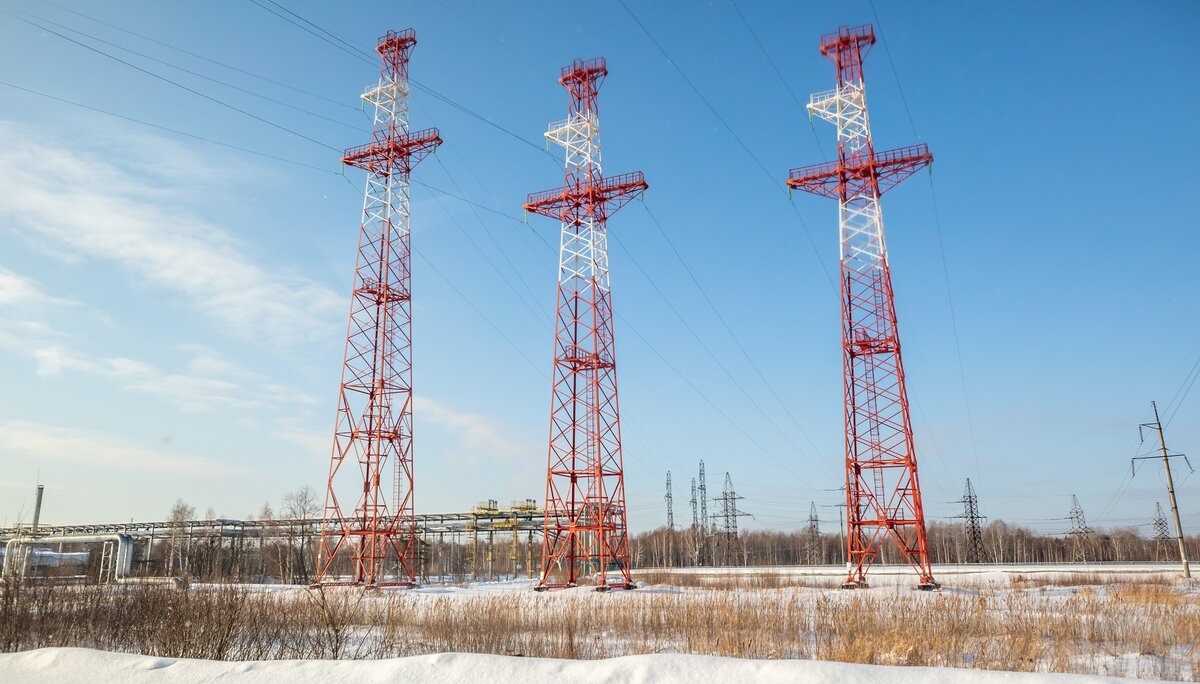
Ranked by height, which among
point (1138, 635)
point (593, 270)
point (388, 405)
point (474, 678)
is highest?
point (593, 270)

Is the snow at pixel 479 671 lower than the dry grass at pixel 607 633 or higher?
higher

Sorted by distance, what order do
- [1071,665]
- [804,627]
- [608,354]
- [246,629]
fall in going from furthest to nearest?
[608,354] → [804,627] → [246,629] → [1071,665]

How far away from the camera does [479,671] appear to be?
6527 mm

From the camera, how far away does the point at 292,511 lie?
66875 mm

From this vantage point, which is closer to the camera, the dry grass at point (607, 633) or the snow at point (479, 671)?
the snow at point (479, 671)

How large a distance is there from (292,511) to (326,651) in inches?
2431

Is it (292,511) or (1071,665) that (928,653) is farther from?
(292,511)

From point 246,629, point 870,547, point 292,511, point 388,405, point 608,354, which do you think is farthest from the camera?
point 292,511

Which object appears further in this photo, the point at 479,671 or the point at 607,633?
the point at 607,633

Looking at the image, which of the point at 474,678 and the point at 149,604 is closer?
the point at 474,678

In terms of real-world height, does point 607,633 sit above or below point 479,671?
below

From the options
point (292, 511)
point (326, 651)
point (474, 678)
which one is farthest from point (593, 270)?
point (292, 511)

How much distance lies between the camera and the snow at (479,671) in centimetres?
591

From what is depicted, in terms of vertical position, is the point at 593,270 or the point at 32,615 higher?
the point at 593,270
